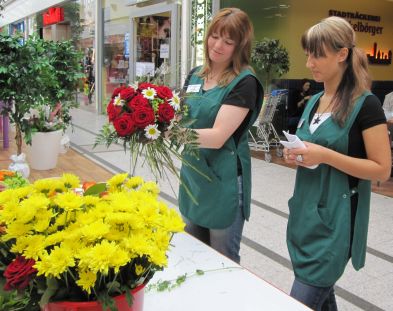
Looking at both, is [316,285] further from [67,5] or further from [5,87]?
[67,5]

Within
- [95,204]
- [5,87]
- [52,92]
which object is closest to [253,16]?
[52,92]

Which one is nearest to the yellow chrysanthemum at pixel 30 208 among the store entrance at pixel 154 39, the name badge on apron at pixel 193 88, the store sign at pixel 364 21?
the name badge on apron at pixel 193 88

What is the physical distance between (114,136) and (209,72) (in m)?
0.58

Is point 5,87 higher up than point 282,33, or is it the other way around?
point 282,33

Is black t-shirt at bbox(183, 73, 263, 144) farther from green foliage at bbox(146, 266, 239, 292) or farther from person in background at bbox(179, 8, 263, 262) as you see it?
green foliage at bbox(146, 266, 239, 292)

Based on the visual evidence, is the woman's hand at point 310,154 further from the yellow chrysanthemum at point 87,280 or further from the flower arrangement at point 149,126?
the yellow chrysanthemum at point 87,280

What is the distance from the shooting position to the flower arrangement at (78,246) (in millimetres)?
724

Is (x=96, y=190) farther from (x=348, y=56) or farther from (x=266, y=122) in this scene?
(x=266, y=122)

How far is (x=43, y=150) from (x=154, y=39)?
530cm

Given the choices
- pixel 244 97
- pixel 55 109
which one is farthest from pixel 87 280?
pixel 55 109

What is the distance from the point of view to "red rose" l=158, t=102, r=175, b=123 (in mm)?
1378

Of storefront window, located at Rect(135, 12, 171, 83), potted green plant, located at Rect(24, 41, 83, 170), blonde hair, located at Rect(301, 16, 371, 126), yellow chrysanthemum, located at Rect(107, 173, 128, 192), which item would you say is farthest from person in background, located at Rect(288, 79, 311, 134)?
yellow chrysanthemum, located at Rect(107, 173, 128, 192)

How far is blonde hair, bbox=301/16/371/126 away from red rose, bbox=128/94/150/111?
0.57 meters

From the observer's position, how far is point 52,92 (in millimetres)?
3102
